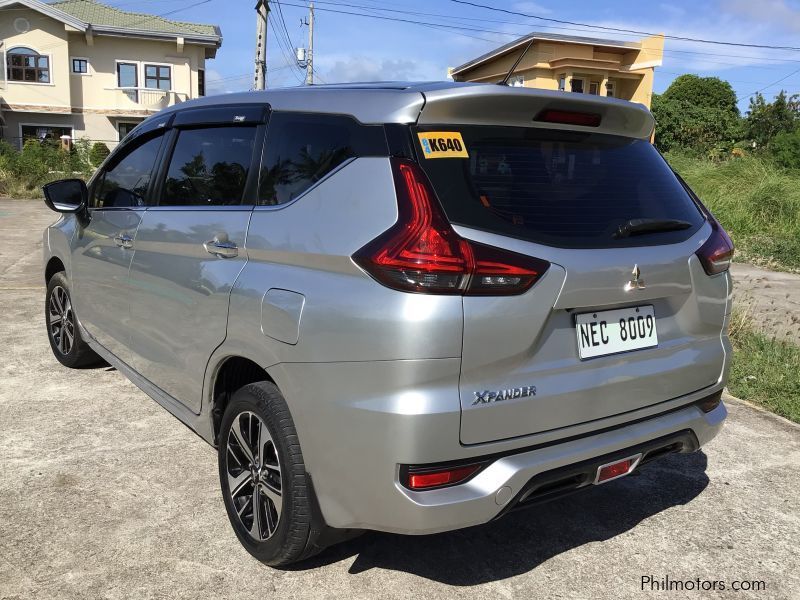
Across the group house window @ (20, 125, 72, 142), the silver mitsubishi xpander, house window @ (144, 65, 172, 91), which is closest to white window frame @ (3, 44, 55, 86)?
house window @ (20, 125, 72, 142)

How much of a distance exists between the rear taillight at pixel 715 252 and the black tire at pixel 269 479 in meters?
1.71

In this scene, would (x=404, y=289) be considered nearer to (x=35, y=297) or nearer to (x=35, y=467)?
(x=35, y=467)

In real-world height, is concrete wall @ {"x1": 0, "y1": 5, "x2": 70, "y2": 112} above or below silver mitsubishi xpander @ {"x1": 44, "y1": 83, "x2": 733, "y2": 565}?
above

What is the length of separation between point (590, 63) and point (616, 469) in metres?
34.8

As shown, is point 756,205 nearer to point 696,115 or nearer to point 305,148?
point 305,148

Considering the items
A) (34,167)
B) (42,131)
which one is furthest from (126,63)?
(34,167)

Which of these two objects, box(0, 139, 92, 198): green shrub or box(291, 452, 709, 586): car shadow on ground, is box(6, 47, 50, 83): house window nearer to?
box(0, 139, 92, 198): green shrub

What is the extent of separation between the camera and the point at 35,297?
25.1 feet

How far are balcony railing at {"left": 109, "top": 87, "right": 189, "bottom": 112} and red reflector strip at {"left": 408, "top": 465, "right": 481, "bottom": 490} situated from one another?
3918 cm

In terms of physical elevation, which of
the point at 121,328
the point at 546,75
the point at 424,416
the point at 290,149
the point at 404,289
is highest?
the point at 546,75

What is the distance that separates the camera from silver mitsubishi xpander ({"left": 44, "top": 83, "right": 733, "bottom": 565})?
2184mm

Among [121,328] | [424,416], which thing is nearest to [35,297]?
[121,328]

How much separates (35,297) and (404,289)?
6751mm

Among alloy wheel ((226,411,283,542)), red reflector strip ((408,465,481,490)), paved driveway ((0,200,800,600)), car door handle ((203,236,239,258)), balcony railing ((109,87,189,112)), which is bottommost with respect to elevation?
paved driveway ((0,200,800,600))
